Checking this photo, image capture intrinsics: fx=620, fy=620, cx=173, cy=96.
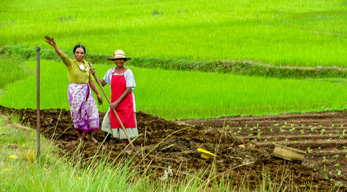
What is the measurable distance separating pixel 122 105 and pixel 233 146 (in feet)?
4.30

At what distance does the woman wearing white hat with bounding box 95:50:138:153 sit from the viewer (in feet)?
21.5

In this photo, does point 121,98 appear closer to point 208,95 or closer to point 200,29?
point 208,95

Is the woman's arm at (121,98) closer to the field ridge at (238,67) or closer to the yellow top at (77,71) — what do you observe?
the yellow top at (77,71)

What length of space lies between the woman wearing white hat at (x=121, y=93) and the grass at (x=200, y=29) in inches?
289

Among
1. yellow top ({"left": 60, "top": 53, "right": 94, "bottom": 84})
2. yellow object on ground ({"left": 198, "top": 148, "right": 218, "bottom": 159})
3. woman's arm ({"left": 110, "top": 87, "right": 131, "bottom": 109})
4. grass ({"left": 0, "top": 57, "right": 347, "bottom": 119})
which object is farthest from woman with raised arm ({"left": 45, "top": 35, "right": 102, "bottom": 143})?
grass ({"left": 0, "top": 57, "right": 347, "bottom": 119})

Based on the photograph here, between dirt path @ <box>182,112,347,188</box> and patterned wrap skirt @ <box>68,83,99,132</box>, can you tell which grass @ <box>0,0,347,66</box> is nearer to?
dirt path @ <box>182,112,347,188</box>

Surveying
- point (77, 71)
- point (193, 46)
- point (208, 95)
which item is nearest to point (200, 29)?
point (193, 46)

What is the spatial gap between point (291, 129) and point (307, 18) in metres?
13.6

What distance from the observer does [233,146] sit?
6875 millimetres

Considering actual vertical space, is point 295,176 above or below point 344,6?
below

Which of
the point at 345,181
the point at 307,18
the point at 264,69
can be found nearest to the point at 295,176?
the point at 345,181

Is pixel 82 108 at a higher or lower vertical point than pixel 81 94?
lower

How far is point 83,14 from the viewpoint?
78.1 ft

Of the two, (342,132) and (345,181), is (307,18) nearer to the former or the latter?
(342,132)
